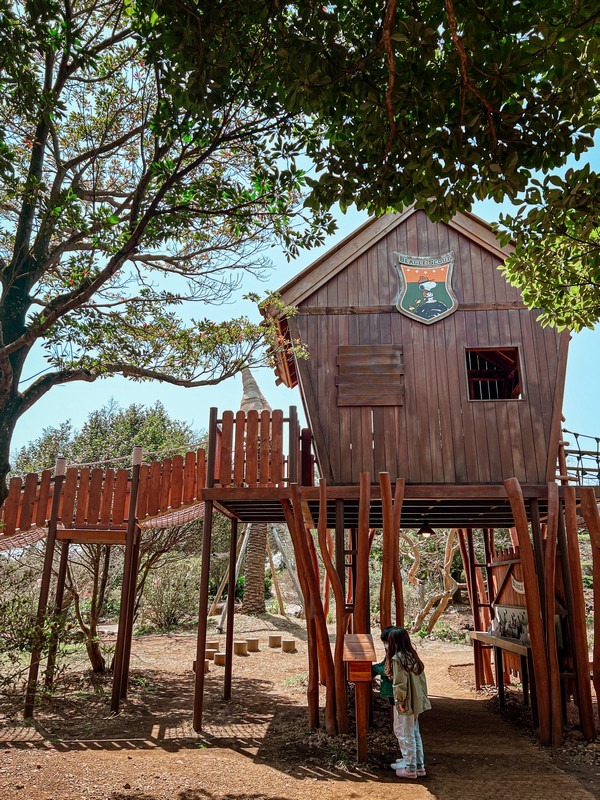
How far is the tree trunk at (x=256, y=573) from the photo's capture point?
18.2 meters

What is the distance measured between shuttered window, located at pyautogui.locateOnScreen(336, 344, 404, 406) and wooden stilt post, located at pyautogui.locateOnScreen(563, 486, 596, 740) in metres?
2.74

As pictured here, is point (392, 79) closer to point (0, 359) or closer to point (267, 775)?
point (0, 359)

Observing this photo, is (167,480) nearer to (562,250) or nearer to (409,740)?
(409,740)

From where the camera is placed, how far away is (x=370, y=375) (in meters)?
9.09

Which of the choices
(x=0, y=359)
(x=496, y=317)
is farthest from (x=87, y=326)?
(x=496, y=317)

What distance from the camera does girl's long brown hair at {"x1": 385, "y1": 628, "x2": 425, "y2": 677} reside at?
20.6 ft

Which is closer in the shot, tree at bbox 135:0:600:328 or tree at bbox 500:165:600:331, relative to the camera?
tree at bbox 135:0:600:328

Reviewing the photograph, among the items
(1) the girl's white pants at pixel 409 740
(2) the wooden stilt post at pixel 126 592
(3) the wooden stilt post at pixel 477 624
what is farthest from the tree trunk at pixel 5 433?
(3) the wooden stilt post at pixel 477 624

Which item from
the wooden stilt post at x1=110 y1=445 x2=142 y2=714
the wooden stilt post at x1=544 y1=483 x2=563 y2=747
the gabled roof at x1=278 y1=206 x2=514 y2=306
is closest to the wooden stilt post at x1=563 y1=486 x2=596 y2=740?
the wooden stilt post at x1=544 y1=483 x2=563 y2=747

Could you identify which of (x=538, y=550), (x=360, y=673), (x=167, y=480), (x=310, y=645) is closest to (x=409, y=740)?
(x=360, y=673)

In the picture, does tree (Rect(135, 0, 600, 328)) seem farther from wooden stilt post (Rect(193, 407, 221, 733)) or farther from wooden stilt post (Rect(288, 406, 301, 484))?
wooden stilt post (Rect(193, 407, 221, 733))

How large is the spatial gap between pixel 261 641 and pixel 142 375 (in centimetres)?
1182

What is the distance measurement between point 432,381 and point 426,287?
63.9 inches

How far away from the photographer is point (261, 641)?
52.6ft
